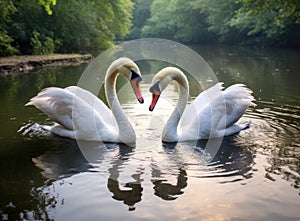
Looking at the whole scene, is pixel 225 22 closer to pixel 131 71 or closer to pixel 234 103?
pixel 234 103

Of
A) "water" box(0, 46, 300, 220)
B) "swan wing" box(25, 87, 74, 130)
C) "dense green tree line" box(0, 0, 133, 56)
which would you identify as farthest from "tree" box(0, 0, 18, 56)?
"swan wing" box(25, 87, 74, 130)

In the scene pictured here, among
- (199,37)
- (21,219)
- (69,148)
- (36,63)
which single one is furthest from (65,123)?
(199,37)

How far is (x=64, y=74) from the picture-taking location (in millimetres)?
18375

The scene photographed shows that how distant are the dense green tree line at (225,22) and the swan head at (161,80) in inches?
615

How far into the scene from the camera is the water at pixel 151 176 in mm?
4309

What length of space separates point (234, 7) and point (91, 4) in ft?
75.7

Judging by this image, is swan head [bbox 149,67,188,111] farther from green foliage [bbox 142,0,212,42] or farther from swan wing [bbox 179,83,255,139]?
green foliage [bbox 142,0,212,42]

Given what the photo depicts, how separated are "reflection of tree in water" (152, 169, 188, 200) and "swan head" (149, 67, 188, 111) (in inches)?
61.8

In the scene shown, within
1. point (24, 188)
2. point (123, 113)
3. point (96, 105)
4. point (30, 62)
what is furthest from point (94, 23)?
point (24, 188)

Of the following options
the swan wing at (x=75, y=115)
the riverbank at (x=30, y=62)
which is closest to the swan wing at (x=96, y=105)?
the swan wing at (x=75, y=115)

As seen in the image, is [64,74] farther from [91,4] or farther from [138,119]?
[91,4]

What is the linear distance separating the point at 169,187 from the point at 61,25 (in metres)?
28.0

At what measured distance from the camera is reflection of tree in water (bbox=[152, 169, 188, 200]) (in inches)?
187

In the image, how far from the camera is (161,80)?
6801 mm
